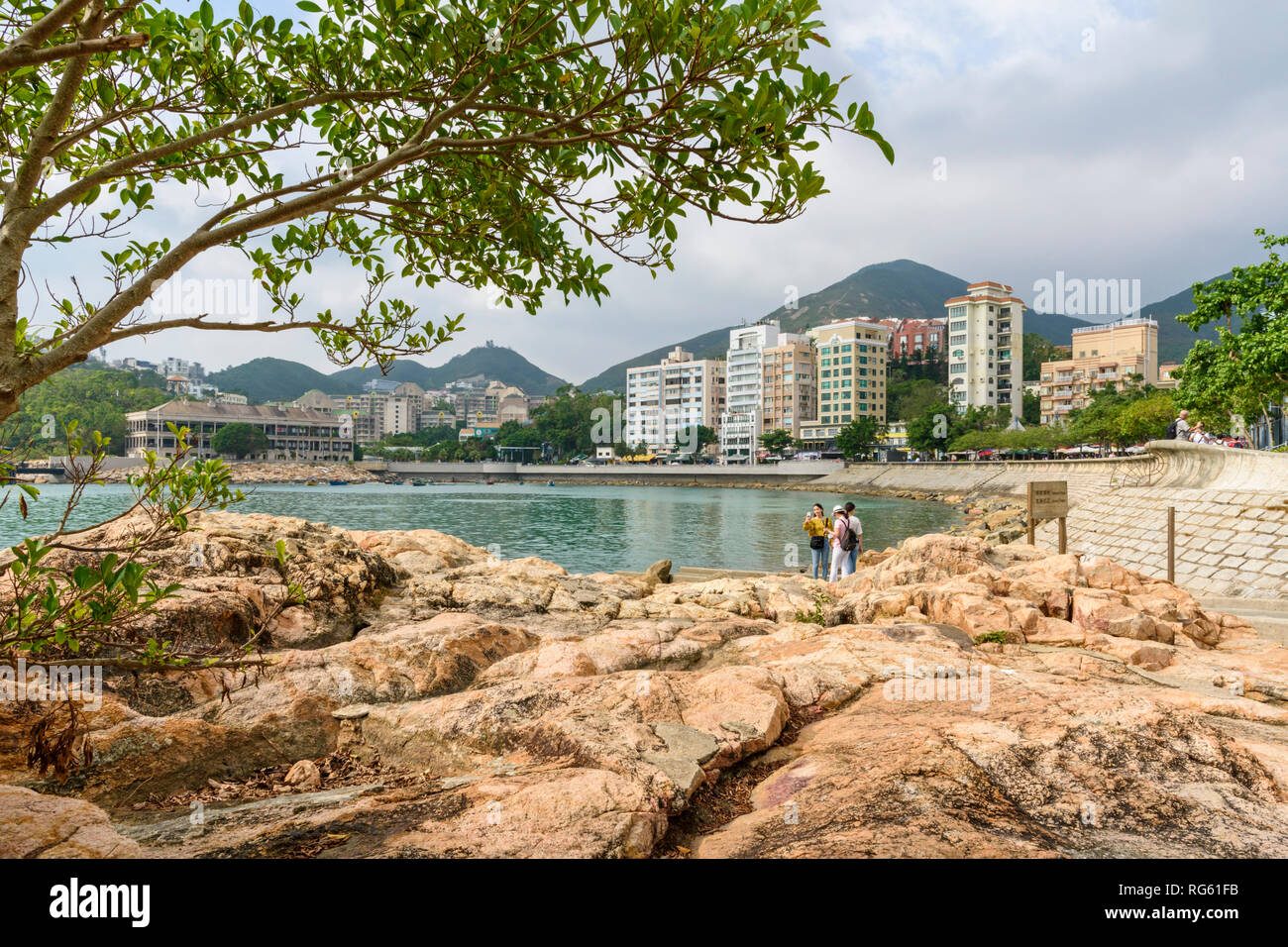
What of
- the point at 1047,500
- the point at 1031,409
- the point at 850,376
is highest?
the point at 850,376

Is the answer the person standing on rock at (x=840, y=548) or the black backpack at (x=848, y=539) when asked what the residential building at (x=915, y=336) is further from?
the person standing on rock at (x=840, y=548)

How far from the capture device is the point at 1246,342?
89.2 ft

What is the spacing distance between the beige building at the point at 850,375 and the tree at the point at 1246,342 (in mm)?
97686

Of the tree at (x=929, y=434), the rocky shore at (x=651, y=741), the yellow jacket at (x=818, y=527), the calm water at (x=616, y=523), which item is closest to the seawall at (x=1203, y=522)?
the yellow jacket at (x=818, y=527)

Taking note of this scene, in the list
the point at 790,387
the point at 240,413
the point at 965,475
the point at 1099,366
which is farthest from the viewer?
the point at 790,387

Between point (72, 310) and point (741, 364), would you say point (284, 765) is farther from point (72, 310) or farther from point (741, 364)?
point (741, 364)

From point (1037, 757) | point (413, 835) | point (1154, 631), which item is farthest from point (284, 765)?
point (1154, 631)

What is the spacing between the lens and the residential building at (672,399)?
Answer: 162000 millimetres

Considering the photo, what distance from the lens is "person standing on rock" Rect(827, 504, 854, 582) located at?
15227 millimetres

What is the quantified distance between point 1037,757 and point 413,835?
2.97 metres

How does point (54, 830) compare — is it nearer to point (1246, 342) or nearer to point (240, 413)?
point (1246, 342)

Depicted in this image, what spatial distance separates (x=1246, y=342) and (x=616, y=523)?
35933mm

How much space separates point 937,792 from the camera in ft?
10.6

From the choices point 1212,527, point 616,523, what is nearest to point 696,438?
point 616,523
